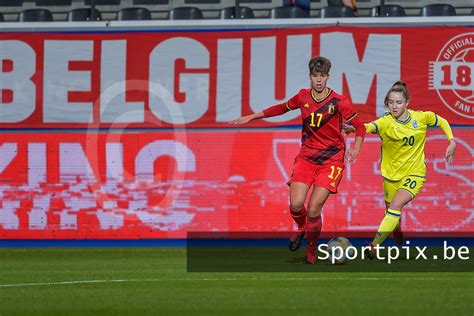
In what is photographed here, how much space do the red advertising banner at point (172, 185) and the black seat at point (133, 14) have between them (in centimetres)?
231

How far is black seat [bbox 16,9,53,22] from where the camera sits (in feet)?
62.2

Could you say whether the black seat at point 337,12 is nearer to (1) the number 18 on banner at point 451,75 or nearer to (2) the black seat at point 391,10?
(2) the black seat at point 391,10

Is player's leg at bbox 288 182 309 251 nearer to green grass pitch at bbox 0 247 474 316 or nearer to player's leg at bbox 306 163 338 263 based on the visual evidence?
player's leg at bbox 306 163 338 263

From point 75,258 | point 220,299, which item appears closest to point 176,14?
point 75,258

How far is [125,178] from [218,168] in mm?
1540

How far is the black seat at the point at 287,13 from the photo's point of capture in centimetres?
1833

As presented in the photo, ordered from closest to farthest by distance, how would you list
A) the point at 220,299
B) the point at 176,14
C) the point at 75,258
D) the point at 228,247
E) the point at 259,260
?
the point at 220,299
the point at 259,260
the point at 75,258
the point at 228,247
the point at 176,14

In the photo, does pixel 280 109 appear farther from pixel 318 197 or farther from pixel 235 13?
pixel 235 13

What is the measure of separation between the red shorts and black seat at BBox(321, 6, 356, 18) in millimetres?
5804

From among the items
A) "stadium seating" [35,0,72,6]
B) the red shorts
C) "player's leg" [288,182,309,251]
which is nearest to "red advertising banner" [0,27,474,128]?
"stadium seating" [35,0,72,6]

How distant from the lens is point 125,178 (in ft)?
57.9

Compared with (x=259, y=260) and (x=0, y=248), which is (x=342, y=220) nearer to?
(x=259, y=260)

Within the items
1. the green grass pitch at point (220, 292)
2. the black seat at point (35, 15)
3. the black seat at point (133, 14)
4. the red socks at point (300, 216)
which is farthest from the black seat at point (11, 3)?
the red socks at point (300, 216)

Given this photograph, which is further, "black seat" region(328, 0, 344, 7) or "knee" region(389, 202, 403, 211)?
"black seat" region(328, 0, 344, 7)
